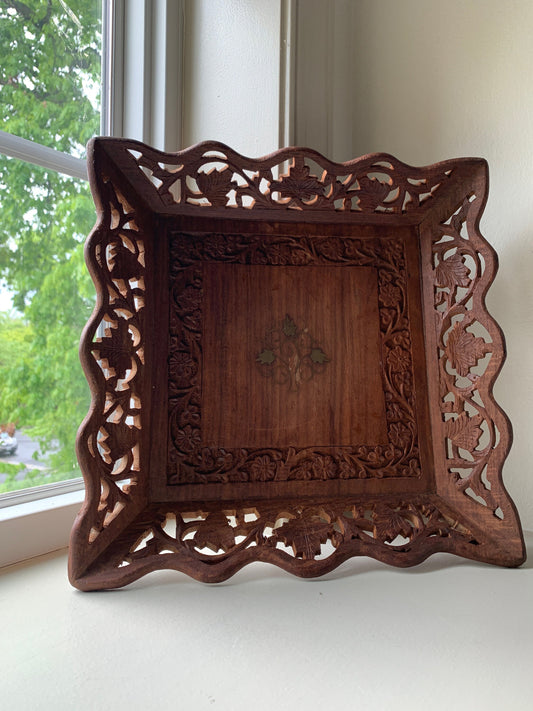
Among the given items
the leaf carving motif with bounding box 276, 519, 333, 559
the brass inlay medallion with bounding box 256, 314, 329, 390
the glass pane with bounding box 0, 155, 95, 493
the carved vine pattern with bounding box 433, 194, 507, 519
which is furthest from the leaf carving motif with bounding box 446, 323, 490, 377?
the glass pane with bounding box 0, 155, 95, 493

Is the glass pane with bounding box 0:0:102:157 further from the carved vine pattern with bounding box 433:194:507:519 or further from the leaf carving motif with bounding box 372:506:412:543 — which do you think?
the leaf carving motif with bounding box 372:506:412:543

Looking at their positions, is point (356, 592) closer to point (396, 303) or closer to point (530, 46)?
point (396, 303)

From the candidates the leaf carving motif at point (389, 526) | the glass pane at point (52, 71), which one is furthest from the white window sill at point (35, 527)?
the glass pane at point (52, 71)

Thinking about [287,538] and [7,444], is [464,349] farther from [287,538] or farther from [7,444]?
[7,444]

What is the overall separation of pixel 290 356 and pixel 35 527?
453 millimetres

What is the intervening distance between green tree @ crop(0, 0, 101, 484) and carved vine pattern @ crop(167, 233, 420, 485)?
22 centimetres

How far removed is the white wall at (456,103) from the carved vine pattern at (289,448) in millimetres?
239

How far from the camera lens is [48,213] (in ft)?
2.81

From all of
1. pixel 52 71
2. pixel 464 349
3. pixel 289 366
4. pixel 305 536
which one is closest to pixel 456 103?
pixel 464 349

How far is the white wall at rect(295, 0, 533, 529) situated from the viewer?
938 mm

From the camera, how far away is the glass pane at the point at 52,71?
2.61 feet

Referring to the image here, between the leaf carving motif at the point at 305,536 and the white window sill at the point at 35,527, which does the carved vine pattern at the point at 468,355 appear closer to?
the leaf carving motif at the point at 305,536

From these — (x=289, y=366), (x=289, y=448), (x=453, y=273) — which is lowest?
(x=289, y=448)

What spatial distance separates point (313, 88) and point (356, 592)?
36.2 inches
